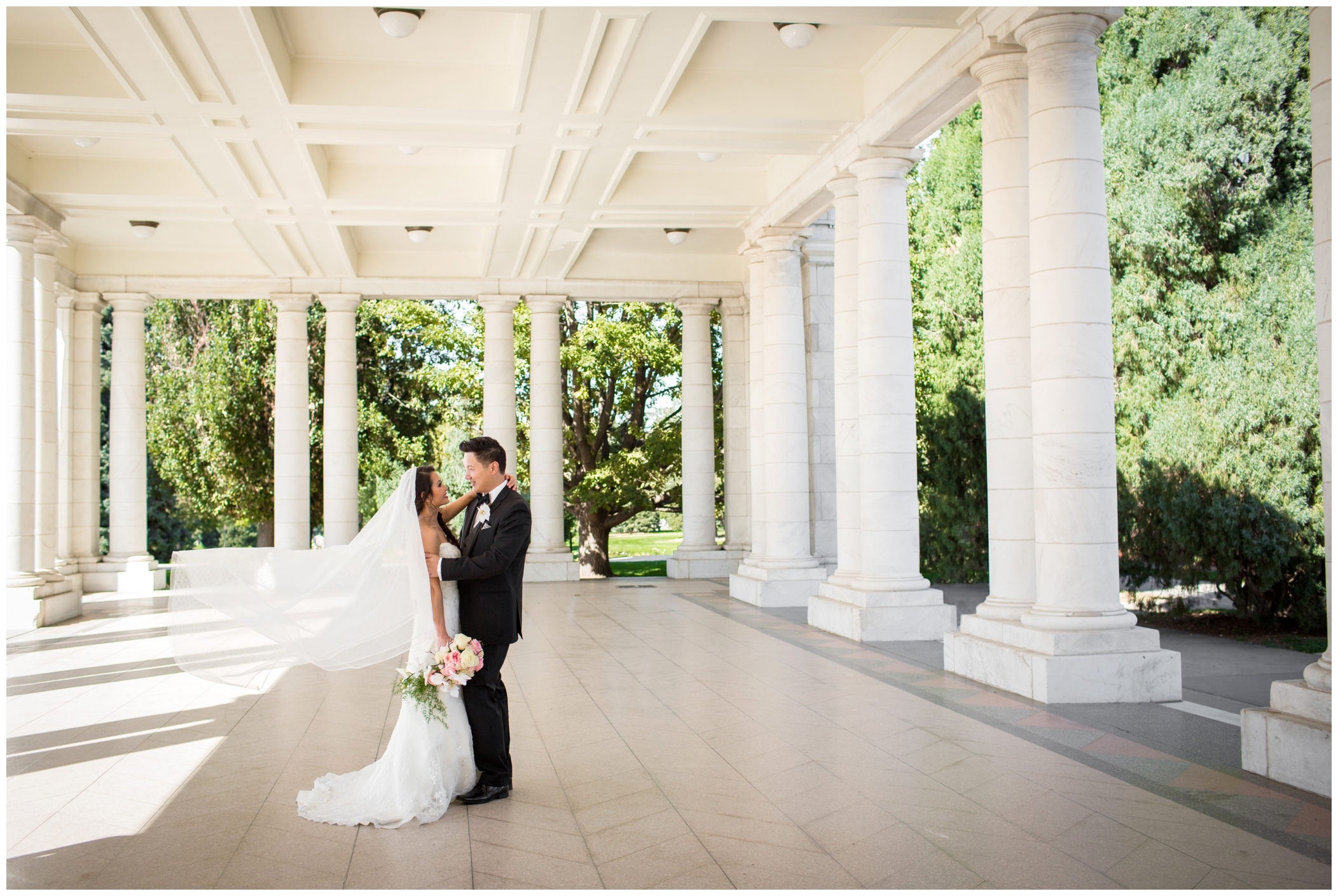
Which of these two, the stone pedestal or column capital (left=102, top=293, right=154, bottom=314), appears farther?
column capital (left=102, top=293, right=154, bottom=314)

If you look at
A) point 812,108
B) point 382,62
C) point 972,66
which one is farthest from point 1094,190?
point 382,62

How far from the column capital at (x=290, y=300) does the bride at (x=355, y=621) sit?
27.0m

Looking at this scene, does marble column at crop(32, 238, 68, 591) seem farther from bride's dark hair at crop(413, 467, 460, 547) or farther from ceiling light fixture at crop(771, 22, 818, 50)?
bride's dark hair at crop(413, 467, 460, 547)

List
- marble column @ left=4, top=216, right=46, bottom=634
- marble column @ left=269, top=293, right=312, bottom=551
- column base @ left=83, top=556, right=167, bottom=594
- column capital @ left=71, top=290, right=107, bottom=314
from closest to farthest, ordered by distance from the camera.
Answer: marble column @ left=4, top=216, right=46, bottom=634 < column base @ left=83, top=556, right=167, bottom=594 < column capital @ left=71, top=290, right=107, bottom=314 < marble column @ left=269, top=293, right=312, bottom=551

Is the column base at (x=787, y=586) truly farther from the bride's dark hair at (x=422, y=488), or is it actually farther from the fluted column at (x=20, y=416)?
the bride's dark hair at (x=422, y=488)

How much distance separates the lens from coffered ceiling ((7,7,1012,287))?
17.3m

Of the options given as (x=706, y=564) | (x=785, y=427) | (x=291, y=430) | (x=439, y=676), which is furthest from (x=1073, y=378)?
(x=291, y=430)

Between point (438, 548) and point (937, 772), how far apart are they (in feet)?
18.3

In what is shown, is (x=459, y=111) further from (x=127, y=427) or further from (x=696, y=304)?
(x=127, y=427)

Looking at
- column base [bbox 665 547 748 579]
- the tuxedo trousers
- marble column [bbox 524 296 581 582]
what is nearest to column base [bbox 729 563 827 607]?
column base [bbox 665 547 748 579]

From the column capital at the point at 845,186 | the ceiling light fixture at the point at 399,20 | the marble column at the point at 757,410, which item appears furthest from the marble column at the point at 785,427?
the ceiling light fixture at the point at 399,20

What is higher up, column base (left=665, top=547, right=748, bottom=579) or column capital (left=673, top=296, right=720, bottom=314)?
column capital (left=673, top=296, right=720, bottom=314)

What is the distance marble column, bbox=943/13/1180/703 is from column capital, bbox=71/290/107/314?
3066 cm

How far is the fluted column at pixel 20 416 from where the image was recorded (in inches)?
958
